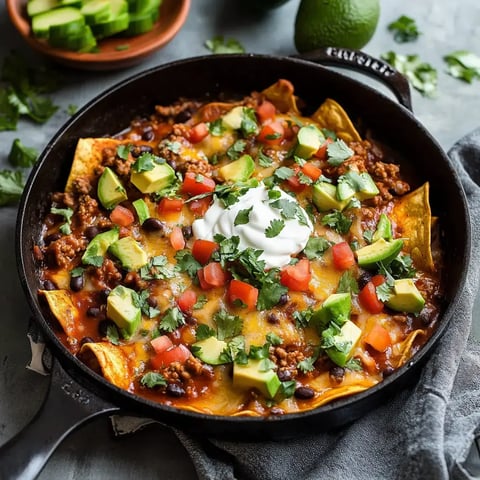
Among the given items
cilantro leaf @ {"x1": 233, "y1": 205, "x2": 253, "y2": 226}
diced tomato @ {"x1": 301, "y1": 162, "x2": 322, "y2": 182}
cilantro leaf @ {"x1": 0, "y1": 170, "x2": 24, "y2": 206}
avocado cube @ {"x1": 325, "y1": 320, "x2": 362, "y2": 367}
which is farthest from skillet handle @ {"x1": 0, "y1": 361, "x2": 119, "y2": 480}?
diced tomato @ {"x1": 301, "y1": 162, "x2": 322, "y2": 182}

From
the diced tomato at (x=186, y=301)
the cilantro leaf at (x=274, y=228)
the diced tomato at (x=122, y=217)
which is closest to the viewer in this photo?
the diced tomato at (x=186, y=301)

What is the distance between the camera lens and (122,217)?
4645 mm

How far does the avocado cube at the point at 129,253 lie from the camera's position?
4457mm

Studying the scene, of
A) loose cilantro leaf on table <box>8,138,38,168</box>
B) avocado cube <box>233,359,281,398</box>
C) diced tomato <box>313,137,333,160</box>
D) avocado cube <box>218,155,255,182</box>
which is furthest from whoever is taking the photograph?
loose cilantro leaf on table <box>8,138,38,168</box>

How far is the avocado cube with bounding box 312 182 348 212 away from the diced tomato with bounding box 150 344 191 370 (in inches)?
43.4

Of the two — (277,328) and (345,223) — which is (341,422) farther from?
(345,223)

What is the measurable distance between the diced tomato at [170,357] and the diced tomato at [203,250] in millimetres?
497

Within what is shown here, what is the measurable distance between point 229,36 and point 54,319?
268cm

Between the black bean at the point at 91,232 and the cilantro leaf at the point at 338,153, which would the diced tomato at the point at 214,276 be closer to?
the black bean at the point at 91,232

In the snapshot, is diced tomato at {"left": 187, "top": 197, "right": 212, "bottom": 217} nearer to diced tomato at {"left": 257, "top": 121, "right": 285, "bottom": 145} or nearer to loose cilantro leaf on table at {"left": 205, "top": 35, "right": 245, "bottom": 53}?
diced tomato at {"left": 257, "top": 121, "right": 285, "bottom": 145}

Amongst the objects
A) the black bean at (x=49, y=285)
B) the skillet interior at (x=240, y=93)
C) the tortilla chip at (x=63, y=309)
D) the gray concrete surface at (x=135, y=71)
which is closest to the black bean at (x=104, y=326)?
the tortilla chip at (x=63, y=309)

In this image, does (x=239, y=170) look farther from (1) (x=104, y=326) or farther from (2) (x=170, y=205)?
(1) (x=104, y=326)

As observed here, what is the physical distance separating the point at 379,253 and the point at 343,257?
0.19 m

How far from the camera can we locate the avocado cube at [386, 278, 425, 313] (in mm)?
4328
